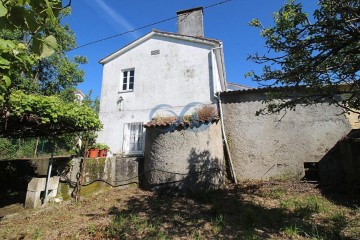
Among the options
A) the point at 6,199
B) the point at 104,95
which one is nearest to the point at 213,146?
the point at 104,95

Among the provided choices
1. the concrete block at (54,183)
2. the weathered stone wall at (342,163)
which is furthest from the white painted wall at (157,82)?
the weathered stone wall at (342,163)

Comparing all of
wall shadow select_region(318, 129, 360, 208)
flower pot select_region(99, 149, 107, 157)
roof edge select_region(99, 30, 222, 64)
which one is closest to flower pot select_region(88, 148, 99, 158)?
flower pot select_region(99, 149, 107, 157)

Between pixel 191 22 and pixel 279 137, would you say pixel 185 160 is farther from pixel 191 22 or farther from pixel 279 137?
pixel 191 22

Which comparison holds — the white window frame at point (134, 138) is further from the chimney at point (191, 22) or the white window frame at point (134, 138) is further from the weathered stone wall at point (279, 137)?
the chimney at point (191, 22)

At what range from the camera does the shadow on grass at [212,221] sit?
477 centimetres

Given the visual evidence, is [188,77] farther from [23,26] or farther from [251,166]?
[23,26]

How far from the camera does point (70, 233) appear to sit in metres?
4.94

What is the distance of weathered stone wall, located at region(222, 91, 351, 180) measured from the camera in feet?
29.0

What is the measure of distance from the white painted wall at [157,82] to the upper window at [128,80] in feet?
0.76

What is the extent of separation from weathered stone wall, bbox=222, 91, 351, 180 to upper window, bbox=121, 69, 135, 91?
18.4 ft

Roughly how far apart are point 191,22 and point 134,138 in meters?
7.16

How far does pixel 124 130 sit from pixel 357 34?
32.1ft

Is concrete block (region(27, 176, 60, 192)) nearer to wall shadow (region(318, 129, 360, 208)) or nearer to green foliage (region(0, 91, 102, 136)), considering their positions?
green foliage (region(0, 91, 102, 136))

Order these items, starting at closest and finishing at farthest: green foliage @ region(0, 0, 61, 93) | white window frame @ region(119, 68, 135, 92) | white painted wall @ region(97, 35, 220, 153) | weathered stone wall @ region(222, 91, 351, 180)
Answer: green foliage @ region(0, 0, 61, 93) < weathered stone wall @ region(222, 91, 351, 180) < white painted wall @ region(97, 35, 220, 153) < white window frame @ region(119, 68, 135, 92)
